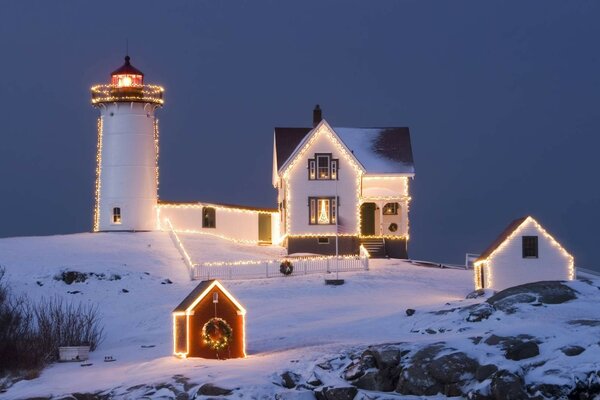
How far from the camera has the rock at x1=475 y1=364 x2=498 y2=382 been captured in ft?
123

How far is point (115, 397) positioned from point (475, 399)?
1083 cm

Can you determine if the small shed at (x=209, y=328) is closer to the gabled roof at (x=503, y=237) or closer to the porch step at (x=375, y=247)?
the gabled roof at (x=503, y=237)

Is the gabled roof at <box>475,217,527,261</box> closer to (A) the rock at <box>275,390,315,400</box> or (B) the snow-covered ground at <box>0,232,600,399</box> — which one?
(B) the snow-covered ground at <box>0,232,600,399</box>

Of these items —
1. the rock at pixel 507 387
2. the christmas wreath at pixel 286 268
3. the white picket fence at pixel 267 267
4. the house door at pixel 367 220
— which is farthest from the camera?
the house door at pixel 367 220

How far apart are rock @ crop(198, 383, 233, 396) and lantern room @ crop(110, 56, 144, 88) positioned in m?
41.7

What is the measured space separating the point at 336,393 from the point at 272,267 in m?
25.9

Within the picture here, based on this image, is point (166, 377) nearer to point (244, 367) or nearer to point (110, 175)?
point (244, 367)

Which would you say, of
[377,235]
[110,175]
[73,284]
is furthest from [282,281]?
[110,175]

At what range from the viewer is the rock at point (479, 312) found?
4570 centimetres

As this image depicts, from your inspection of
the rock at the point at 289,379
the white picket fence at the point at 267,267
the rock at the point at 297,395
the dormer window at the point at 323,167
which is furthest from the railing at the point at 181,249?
the rock at the point at 297,395

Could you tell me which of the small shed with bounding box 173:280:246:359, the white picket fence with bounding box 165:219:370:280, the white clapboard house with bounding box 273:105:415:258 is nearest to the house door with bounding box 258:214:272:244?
the white clapboard house with bounding box 273:105:415:258

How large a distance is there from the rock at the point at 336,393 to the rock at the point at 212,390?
8.86ft

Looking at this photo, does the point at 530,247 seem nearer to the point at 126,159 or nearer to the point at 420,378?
the point at 420,378

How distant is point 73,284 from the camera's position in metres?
61.2
